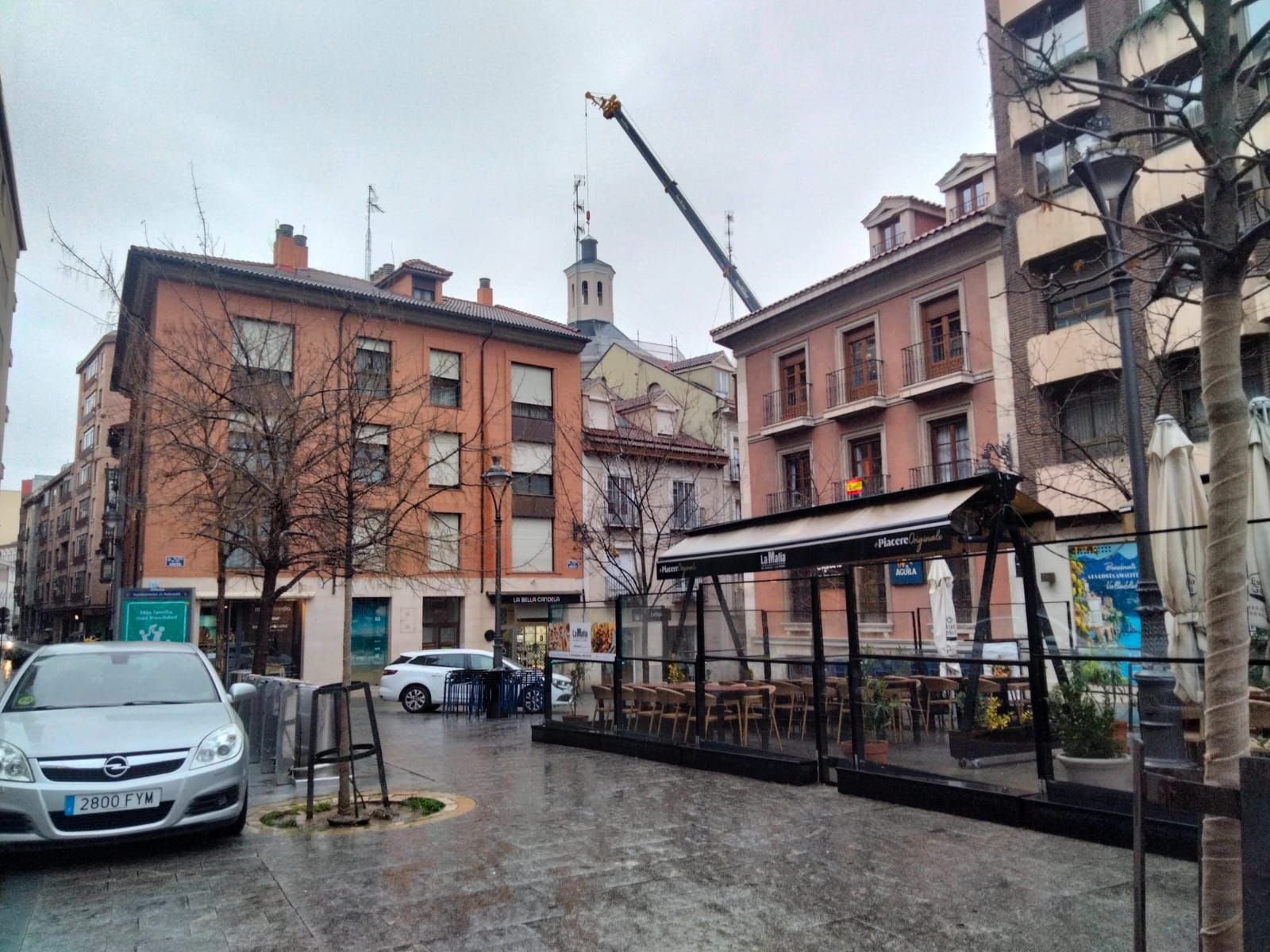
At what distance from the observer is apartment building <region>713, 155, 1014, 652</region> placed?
22.7m

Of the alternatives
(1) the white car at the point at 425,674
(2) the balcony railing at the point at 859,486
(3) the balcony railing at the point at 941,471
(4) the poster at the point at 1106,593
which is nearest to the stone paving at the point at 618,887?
(4) the poster at the point at 1106,593

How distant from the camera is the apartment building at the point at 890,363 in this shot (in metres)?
22.7

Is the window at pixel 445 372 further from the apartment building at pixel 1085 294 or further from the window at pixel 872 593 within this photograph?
the window at pixel 872 593

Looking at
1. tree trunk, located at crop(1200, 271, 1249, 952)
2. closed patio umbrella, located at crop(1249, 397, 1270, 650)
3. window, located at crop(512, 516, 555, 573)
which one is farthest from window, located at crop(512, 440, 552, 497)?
Result: tree trunk, located at crop(1200, 271, 1249, 952)

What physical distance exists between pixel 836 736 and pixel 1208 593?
6.02 metres

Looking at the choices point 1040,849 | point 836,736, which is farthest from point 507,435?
point 1040,849

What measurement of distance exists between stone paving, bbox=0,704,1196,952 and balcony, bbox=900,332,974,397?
1683cm

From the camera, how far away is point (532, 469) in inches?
1323

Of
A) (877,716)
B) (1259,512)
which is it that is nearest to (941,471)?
(1259,512)

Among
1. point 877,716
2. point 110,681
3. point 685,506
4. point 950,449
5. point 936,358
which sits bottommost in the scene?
point 877,716

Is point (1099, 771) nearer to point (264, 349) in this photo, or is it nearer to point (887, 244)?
point (264, 349)

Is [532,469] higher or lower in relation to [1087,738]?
higher

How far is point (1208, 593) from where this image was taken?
3.34m

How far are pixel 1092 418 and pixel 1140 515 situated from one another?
42.6 ft
